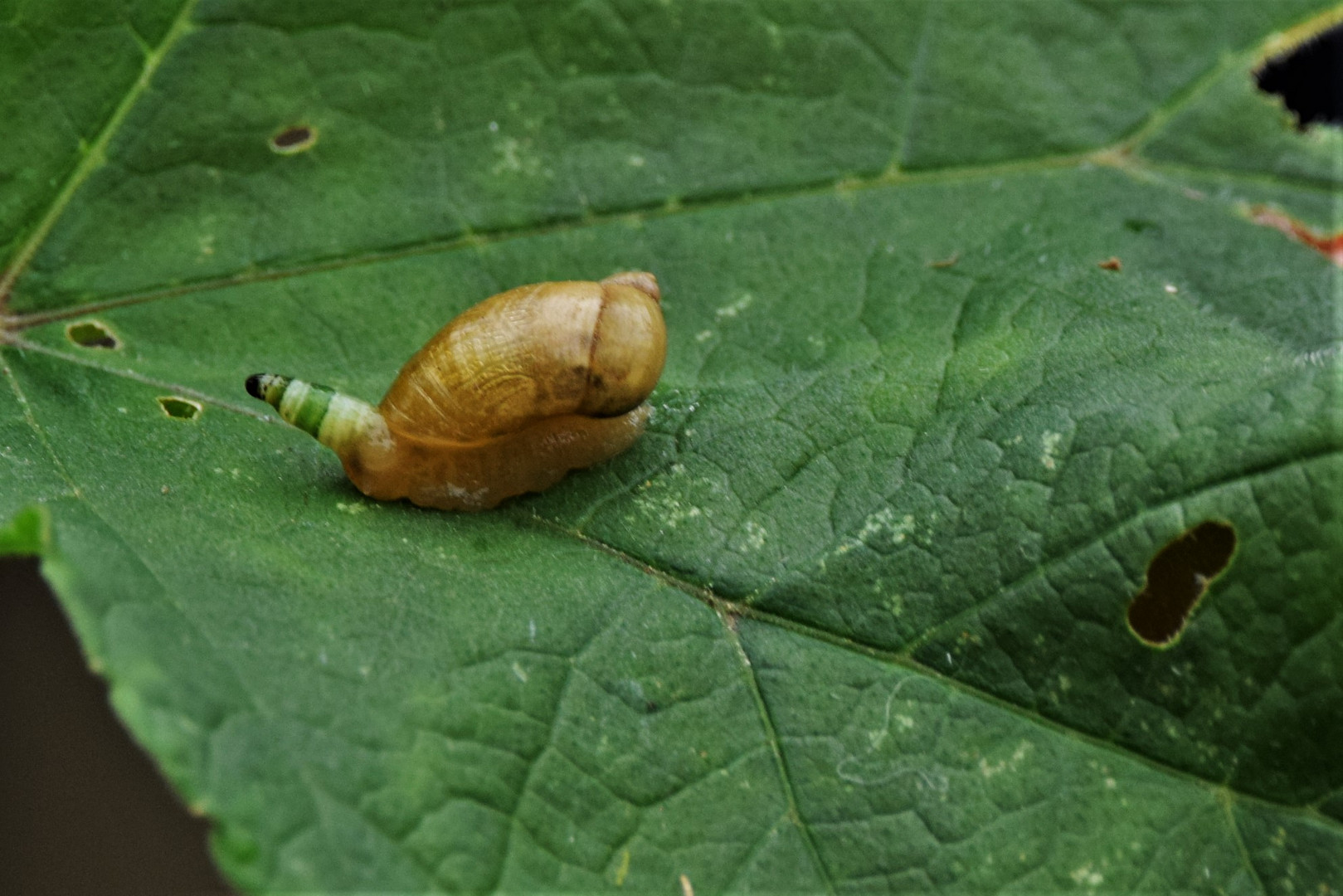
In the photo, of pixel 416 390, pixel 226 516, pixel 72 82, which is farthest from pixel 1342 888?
pixel 72 82

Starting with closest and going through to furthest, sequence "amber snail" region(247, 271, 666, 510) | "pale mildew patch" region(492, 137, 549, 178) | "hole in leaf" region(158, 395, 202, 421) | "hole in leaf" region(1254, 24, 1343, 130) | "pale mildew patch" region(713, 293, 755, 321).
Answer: "amber snail" region(247, 271, 666, 510), "hole in leaf" region(158, 395, 202, 421), "pale mildew patch" region(713, 293, 755, 321), "pale mildew patch" region(492, 137, 549, 178), "hole in leaf" region(1254, 24, 1343, 130)

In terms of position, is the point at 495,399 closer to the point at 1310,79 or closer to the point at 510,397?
the point at 510,397

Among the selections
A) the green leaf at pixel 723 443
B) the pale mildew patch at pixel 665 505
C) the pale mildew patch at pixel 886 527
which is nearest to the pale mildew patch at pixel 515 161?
the green leaf at pixel 723 443

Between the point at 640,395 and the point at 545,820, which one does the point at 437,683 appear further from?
the point at 640,395

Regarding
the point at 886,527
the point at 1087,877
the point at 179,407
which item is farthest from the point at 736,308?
the point at 1087,877

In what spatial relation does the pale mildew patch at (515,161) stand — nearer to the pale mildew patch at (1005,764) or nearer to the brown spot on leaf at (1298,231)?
the pale mildew patch at (1005,764)

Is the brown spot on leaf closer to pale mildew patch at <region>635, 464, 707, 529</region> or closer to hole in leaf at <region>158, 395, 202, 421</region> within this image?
pale mildew patch at <region>635, 464, 707, 529</region>

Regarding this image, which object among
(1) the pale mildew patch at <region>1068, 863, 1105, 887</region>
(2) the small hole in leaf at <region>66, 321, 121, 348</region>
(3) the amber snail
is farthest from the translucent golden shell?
(1) the pale mildew patch at <region>1068, 863, 1105, 887</region>
